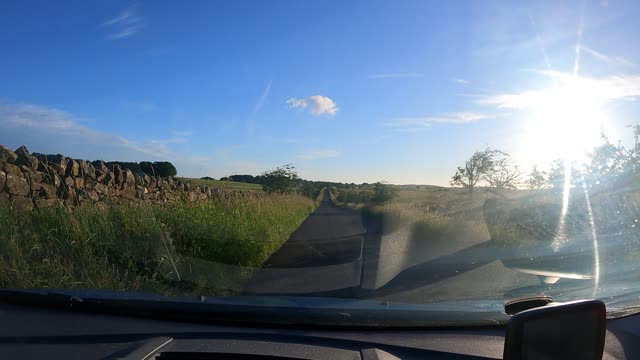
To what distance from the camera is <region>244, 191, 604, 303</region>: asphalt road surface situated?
748cm

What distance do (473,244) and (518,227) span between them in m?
1.64

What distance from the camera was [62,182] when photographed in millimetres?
9516

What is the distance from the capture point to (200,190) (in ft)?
55.3

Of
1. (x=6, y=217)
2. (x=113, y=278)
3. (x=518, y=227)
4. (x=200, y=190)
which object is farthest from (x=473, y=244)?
(x=6, y=217)

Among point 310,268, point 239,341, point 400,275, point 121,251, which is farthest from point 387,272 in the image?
point 239,341

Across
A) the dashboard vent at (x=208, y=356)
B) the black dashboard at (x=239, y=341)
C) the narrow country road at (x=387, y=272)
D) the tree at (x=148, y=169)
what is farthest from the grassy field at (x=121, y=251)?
the dashboard vent at (x=208, y=356)

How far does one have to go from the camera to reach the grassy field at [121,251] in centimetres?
641

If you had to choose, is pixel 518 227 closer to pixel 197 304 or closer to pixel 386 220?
pixel 386 220

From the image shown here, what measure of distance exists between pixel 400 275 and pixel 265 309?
589 cm

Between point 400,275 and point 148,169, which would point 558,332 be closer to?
point 400,275

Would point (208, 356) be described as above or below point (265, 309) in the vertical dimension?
below

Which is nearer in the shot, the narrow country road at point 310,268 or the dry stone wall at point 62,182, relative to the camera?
the narrow country road at point 310,268

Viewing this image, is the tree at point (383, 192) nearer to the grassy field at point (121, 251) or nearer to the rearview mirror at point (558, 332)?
the grassy field at point (121, 251)

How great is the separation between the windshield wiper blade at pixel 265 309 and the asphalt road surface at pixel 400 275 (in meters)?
3.14
